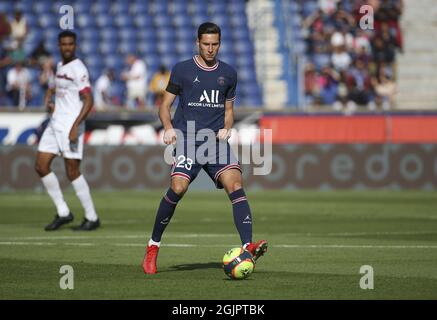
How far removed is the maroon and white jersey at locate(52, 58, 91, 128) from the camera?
14383 mm

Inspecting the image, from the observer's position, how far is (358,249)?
39.8 feet

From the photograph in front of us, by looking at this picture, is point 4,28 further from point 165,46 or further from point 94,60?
point 165,46

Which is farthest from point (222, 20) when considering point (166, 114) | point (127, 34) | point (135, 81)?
→ point (166, 114)

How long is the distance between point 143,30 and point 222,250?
59.4ft

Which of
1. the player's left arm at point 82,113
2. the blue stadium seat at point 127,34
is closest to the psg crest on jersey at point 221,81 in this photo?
the player's left arm at point 82,113

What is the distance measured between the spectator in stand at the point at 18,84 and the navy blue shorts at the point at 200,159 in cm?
1619

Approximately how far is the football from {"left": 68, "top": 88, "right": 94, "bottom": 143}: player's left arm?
5094 millimetres

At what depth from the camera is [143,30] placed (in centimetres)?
2955

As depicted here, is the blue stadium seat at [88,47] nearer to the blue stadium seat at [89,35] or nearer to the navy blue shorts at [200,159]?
the blue stadium seat at [89,35]

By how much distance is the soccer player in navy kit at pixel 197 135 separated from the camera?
32.6 ft

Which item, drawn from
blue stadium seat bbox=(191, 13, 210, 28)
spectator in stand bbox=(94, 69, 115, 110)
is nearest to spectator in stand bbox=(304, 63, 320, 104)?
blue stadium seat bbox=(191, 13, 210, 28)

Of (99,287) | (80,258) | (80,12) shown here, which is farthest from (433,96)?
(99,287)

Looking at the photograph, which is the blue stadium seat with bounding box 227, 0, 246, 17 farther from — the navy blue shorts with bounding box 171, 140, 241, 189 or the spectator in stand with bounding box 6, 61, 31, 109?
the navy blue shorts with bounding box 171, 140, 241, 189

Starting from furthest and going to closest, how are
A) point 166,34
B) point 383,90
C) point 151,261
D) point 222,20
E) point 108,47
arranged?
point 222,20 → point 166,34 → point 108,47 → point 383,90 → point 151,261
